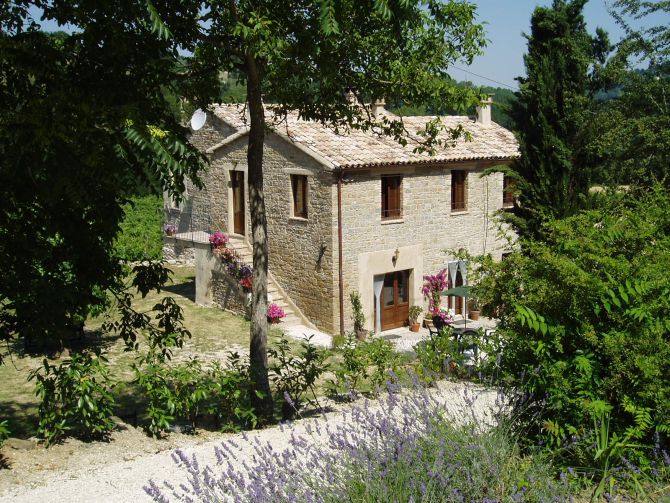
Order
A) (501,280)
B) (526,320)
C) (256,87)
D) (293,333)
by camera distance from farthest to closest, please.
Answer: (293,333) < (256,87) < (501,280) < (526,320)

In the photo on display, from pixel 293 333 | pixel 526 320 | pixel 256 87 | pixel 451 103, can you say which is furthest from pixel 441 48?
pixel 293 333

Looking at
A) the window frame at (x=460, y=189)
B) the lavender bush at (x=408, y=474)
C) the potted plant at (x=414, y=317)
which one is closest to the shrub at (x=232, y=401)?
the lavender bush at (x=408, y=474)

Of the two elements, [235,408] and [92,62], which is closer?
[92,62]

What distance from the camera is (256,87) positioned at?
414 inches

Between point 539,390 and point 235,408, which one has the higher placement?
point 539,390

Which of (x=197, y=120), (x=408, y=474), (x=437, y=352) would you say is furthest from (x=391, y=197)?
(x=408, y=474)

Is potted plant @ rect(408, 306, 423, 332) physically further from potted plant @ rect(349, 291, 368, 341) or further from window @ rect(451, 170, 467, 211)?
window @ rect(451, 170, 467, 211)

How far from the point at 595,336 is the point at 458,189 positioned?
56.4 feet

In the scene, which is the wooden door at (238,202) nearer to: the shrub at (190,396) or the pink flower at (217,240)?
the pink flower at (217,240)

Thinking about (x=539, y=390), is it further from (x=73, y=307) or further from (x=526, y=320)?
(x=73, y=307)

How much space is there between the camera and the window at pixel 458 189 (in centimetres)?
2262

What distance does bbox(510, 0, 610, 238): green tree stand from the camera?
1739 cm

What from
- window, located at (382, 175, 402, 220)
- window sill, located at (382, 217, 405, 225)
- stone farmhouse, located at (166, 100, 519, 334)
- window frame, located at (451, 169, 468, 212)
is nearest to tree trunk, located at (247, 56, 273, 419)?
stone farmhouse, located at (166, 100, 519, 334)

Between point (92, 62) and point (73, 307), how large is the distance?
2.79m
